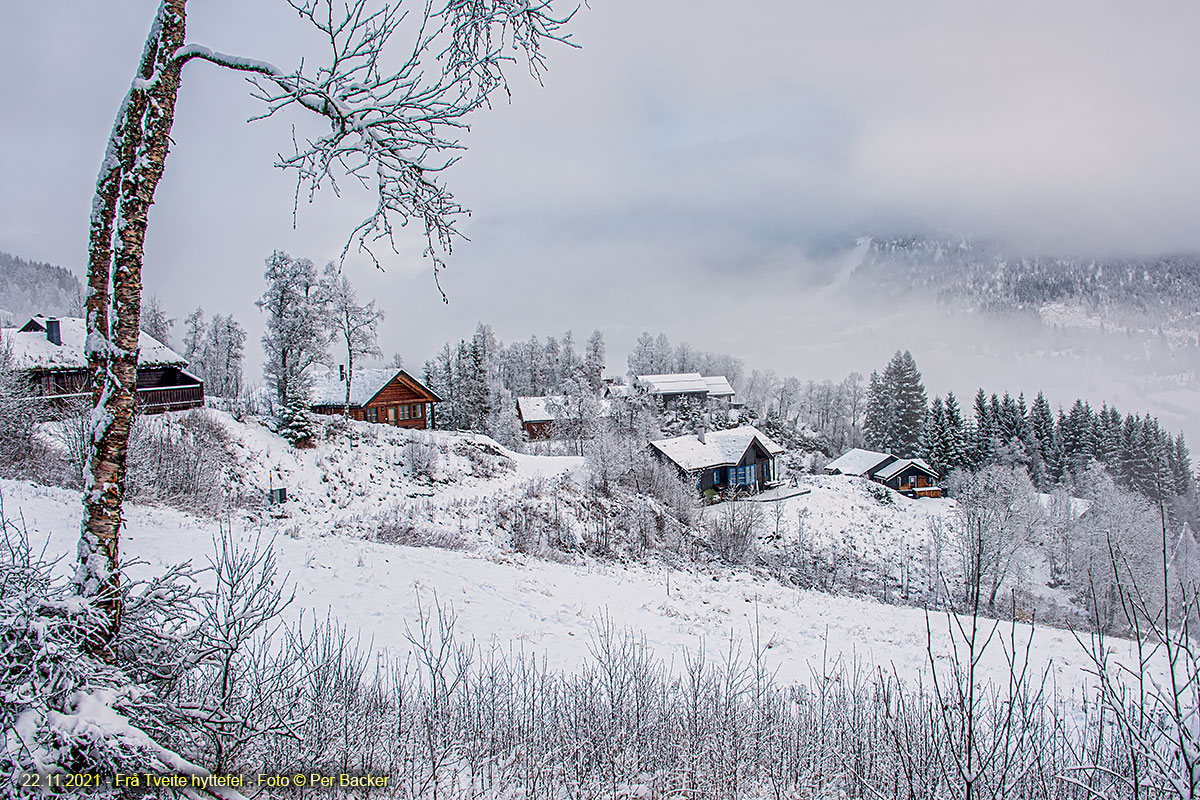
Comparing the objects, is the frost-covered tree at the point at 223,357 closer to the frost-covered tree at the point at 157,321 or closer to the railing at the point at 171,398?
the frost-covered tree at the point at 157,321

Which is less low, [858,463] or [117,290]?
[117,290]

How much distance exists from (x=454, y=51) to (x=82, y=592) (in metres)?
3.82

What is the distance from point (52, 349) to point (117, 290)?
2838 cm

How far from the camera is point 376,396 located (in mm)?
40000

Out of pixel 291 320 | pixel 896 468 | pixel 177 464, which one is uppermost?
pixel 291 320

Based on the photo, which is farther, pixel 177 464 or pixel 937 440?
pixel 937 440

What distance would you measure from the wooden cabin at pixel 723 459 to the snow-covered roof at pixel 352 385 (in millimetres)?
21610

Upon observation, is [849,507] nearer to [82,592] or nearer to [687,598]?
[687,598]

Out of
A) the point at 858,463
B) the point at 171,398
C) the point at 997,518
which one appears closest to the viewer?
the point at 171,398

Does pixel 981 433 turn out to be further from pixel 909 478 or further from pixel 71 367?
pixel 71 367

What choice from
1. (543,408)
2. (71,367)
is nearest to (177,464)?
(71,367)

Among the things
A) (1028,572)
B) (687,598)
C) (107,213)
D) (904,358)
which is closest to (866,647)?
(687,598)

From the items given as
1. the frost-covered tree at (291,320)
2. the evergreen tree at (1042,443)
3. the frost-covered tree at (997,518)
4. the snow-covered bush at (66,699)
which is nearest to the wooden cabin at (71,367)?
the frost-covered tree at (291,320)

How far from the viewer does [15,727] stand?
78.2 inches
